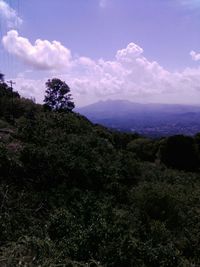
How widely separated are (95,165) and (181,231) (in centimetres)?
482

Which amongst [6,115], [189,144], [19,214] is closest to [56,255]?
[19,214]

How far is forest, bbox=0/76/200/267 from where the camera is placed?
9.12 meters

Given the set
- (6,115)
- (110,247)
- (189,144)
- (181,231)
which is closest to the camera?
(110,247)

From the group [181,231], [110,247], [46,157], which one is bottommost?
[181,231]

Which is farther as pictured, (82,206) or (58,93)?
(58,93)

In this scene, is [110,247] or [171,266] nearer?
[110,247]

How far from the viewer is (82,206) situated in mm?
12336

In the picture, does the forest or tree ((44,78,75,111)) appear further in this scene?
tree ((44,78,75,111))

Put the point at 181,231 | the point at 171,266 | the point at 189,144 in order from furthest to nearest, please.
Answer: the point at 189,144 < the point at 181,231 < the point at 171,266

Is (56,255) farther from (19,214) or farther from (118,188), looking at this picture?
(118,188)

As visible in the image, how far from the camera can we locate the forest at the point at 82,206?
9117 mm

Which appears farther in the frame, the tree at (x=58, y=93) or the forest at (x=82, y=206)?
the tree at (x=58, y=93)

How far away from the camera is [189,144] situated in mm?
32406

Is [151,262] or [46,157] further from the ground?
[46,157]
